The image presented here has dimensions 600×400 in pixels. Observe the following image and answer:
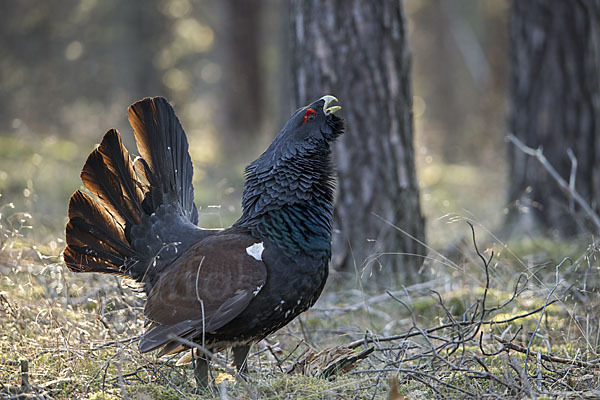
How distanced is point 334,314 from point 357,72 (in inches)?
80.9

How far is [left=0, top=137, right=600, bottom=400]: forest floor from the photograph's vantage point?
304cm

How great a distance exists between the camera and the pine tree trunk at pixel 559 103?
6.80 meters

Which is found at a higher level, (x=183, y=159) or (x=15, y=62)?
(x=15, y=62)

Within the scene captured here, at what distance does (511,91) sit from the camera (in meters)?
7.36

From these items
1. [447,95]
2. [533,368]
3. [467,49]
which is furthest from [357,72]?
[467,49]

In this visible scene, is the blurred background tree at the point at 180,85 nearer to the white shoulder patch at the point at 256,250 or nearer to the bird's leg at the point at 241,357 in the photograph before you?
the bird's leg at the point at 241,357

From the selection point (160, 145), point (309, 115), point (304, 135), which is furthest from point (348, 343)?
point (160, 145)

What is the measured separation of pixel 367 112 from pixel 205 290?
2.50 meters

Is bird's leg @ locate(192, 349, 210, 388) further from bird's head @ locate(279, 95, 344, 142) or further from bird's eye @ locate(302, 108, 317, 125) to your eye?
bird's eye @ locate(302, 108, 317, 125)

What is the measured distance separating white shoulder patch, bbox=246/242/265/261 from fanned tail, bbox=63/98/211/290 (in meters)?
0.66

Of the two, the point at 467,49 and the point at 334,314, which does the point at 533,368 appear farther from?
the point at 467,49

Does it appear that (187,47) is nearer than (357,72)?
No

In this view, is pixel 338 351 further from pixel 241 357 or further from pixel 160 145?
pixel 160 145

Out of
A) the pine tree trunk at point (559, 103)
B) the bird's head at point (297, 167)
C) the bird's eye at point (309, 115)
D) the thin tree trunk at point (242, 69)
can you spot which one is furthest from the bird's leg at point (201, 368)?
the thin tree trunk at point (242, 69)
